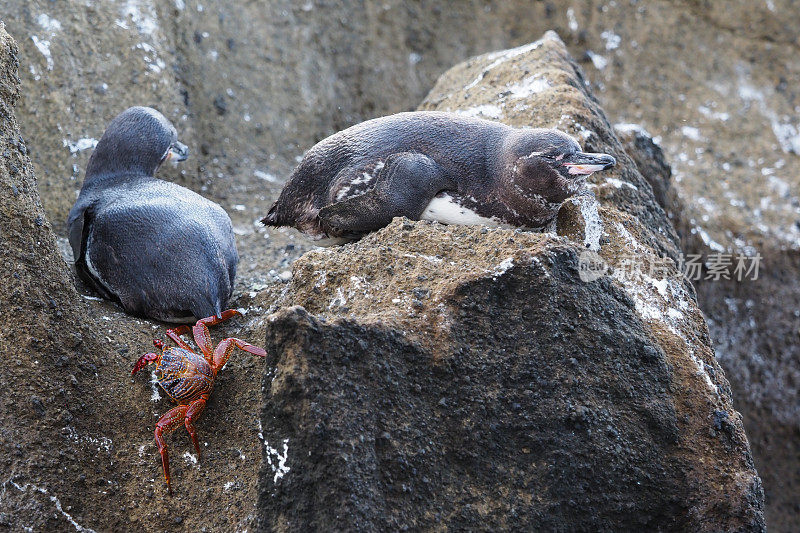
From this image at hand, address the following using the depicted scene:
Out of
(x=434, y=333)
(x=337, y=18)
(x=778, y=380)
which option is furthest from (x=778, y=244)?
(x=434, y=333)

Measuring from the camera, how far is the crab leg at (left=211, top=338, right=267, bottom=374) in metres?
3.29

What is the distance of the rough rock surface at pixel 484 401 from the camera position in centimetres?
255

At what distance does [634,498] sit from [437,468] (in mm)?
723

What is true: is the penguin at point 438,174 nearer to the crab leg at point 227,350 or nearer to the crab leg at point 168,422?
the crab leg at point 227,350

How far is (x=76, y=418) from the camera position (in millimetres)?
3113

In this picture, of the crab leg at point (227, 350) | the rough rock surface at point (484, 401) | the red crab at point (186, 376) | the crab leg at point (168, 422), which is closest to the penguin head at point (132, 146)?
the red crab at point (186, 376)

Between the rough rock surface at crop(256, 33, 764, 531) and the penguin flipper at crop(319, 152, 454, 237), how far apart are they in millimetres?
209

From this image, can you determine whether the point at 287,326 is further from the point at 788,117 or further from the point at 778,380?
the point at 788,117

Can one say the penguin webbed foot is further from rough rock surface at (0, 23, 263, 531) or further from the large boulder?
the large boulder

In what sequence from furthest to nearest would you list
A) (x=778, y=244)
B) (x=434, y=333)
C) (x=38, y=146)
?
(x=778, y=244) < (x=38, y=146) < (x=434, y=333)

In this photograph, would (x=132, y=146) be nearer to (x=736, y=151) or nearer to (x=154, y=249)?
(x=154, y=249)

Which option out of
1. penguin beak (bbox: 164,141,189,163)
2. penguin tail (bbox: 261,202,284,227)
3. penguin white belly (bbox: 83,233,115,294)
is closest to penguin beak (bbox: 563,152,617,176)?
penguin tail (bbox: 261,202,284,227)

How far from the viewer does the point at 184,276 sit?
374cm

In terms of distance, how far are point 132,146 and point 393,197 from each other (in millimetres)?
1755
